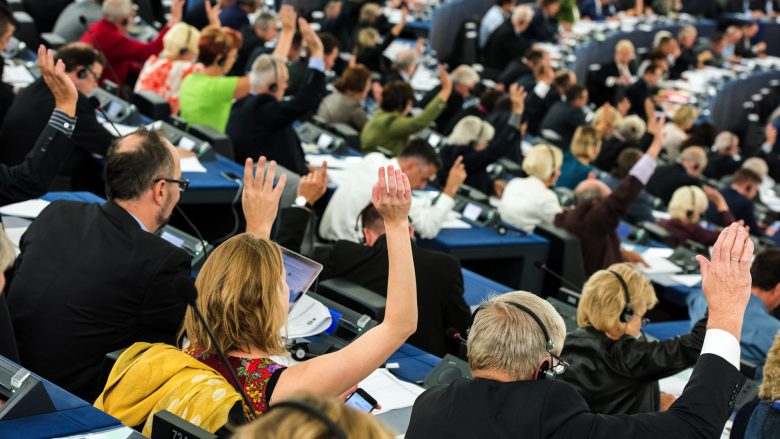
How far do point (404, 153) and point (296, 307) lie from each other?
2.25 metres

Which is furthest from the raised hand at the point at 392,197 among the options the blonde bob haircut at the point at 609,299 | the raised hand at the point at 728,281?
the blonde bob haircut at the point at 609,299

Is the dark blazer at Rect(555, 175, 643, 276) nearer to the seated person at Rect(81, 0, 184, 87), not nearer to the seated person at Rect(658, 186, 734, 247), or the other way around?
the seated person at Rect(658, 186, 734, 247)

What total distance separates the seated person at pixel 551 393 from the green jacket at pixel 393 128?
190 inches

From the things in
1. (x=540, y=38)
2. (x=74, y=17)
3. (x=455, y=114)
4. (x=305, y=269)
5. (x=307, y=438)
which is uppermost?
(x=307, y=438)

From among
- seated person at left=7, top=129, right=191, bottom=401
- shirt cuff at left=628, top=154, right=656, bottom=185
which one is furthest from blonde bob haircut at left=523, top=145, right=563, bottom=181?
seated person at left=7, top=129, right=191, bottom=401

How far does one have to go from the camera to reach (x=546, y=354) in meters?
2.26

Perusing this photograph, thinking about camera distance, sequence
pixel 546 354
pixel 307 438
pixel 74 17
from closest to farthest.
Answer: pixel 307 438 < pixel 546 354 < pixel 74 17

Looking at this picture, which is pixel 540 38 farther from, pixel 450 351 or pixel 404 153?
pixel 450 351

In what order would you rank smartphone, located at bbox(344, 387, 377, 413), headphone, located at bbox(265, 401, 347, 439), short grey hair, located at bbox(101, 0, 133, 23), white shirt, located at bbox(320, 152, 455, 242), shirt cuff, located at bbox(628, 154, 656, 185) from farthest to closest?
1. short grey hair, located at bbox(101, 0, 133, 23)
2. shirt cuff, located at bbox(628, 154, 656, 185)
3. white shirt, located at bbox(320, 152, 455, 242)
4. smartphone, located at bbox(344, 387, 377, 413)
5. headphone, located at bbox(265, 401, 347, 439)

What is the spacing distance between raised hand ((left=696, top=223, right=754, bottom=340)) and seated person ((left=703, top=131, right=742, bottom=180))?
7.96 meters

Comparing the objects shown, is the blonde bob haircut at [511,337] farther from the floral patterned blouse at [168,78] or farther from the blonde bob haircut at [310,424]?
the floral patterned blouse at [168,78]

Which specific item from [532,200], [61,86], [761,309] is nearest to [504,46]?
[532,200]

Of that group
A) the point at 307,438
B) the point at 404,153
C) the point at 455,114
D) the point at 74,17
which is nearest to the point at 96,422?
the point at 307,438

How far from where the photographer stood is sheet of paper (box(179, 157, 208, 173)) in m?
5.29
